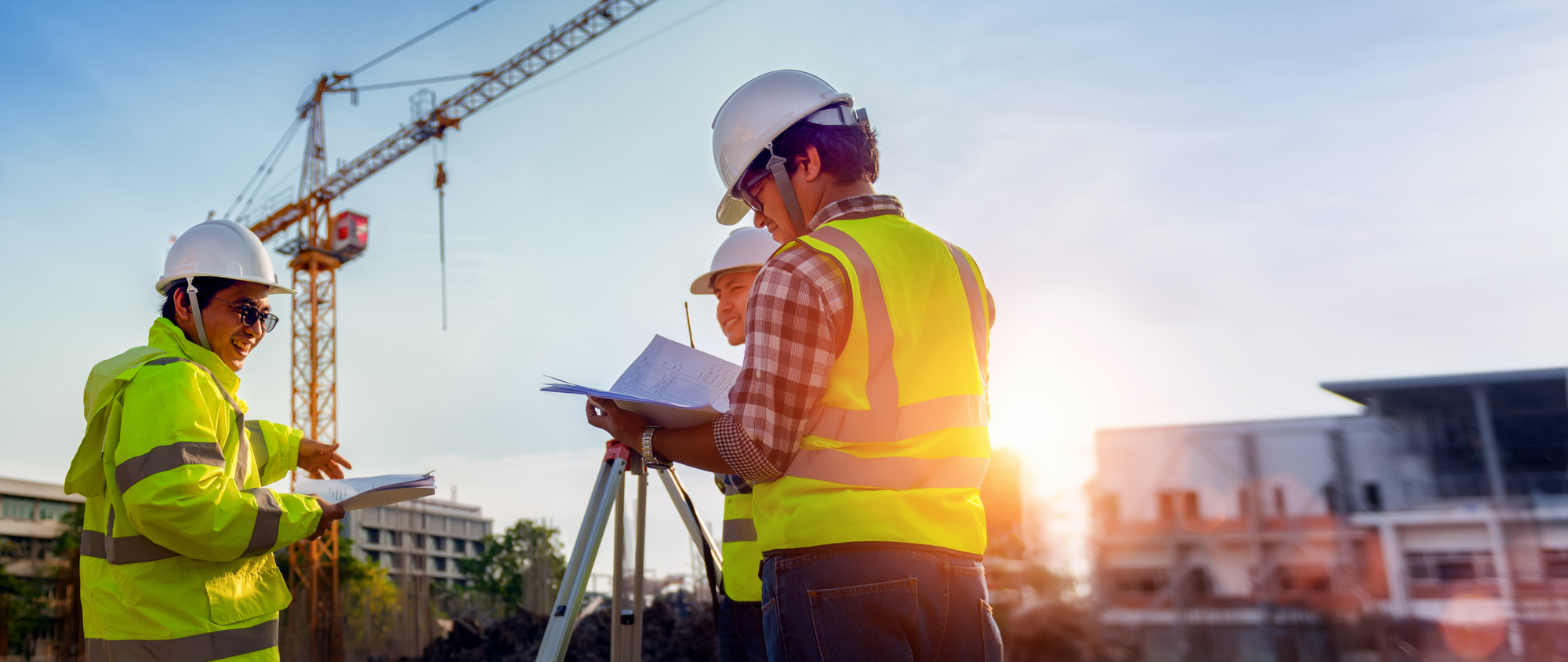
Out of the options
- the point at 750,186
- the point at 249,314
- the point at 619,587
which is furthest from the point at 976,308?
the point at 249,314

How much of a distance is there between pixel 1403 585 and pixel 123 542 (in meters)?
33.3

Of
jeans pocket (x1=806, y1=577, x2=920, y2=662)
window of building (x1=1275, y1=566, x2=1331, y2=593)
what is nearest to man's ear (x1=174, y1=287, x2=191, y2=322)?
jeans pocket (x1=806, y1=577, x2=920, y2=662)

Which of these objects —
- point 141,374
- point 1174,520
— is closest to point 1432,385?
point 1174,520

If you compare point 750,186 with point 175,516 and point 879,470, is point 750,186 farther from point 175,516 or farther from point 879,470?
point 175,516

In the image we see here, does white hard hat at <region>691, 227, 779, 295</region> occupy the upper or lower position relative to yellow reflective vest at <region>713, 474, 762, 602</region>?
upper

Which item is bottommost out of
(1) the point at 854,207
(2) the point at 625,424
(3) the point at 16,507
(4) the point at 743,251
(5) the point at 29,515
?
(2) the point at 625,424

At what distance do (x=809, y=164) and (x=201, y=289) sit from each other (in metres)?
2.32

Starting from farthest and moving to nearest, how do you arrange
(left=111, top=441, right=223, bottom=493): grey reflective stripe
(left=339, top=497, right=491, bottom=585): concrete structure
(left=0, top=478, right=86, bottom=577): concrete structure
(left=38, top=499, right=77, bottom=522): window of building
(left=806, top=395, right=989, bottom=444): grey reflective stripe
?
(left=339, top=497, right=491, bottom=585): concrete structure < (left=38, top=499, right=77, bottom=522): window of building < (left=0, top=478, right=86, bottom=577): concrete structure < (left=111, top=441, right=223, bottom=493): grey reflective stripe < (left=806, top=395, right=989, bottom=444): grey reflective stripe

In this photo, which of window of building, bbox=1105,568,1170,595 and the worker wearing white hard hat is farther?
window of building, bbox=1105,568,1170,595

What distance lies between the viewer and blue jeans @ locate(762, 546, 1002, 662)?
4.68 feet

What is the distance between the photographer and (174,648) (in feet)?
7.60

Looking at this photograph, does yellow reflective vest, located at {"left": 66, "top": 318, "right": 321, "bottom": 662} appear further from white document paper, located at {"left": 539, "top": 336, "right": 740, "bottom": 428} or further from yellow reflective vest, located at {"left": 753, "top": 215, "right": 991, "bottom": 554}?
yellow reflective vest, located at {"left": 753, "top": 215, "right": 991, "bottom": 554}

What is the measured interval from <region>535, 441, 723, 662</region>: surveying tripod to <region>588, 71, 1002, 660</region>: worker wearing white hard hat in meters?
1.39

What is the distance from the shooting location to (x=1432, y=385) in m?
25.3
